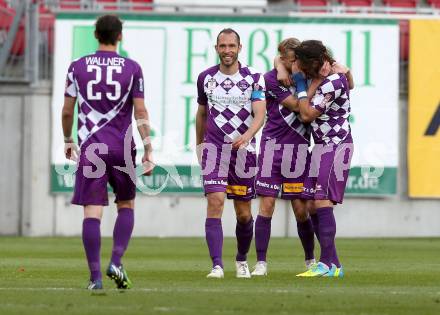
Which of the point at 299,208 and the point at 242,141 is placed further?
the point at 299,208

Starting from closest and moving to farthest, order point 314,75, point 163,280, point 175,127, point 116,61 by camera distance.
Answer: point 116,61
point 163,280
point 314,75
point 175,127

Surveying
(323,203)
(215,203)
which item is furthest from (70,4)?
(215,203)

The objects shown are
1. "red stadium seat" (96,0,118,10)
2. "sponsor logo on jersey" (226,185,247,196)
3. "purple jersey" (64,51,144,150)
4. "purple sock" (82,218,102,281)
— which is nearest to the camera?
"purple sock" (82,218,102,281)

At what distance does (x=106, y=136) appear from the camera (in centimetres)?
1032

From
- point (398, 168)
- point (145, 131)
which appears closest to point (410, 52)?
point (398, 168)

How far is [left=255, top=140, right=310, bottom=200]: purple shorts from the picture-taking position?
12.7 meters

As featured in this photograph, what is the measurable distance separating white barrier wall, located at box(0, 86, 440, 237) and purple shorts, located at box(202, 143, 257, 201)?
10857 mm

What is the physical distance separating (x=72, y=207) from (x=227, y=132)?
442 inches

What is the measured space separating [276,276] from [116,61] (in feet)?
9.74

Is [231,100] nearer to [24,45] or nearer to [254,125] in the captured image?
[254,125]

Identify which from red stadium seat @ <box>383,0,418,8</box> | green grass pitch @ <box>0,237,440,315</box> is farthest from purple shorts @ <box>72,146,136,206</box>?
red stadium seat @ <box>383,0,418,8</box>

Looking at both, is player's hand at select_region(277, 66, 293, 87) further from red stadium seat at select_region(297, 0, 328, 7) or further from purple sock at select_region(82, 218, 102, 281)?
red stadium seat at select_region(297, 0, 328, 7)

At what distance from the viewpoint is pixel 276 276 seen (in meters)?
12.4

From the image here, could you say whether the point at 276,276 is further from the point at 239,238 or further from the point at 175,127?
the point at 175,127
